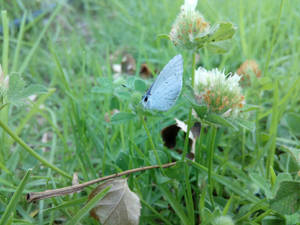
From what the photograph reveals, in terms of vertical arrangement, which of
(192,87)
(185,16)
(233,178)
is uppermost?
(185,16)

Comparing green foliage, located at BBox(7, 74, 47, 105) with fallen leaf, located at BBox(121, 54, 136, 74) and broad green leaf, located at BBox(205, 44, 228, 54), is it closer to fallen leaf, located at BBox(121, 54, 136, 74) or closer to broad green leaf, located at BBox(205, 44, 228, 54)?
broad green leaf, located at BBox(205, 44, 228, 54)

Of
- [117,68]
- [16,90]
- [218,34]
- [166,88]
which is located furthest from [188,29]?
[117,68]

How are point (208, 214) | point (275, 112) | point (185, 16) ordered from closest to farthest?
point (208, 214) < point (185, 16) < point (275, 112)

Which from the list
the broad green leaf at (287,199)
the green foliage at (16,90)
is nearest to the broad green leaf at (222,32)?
the broad green leaf at (287,199)

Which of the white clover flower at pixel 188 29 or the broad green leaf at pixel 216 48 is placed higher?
the white clover flower at pixel 188 29

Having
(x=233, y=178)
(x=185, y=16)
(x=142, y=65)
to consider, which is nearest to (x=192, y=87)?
(x=185, y=16)

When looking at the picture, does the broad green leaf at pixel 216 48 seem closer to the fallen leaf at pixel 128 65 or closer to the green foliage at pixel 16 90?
the green foliage at pixel 16 90

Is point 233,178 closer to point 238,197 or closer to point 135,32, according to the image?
point 238,197
